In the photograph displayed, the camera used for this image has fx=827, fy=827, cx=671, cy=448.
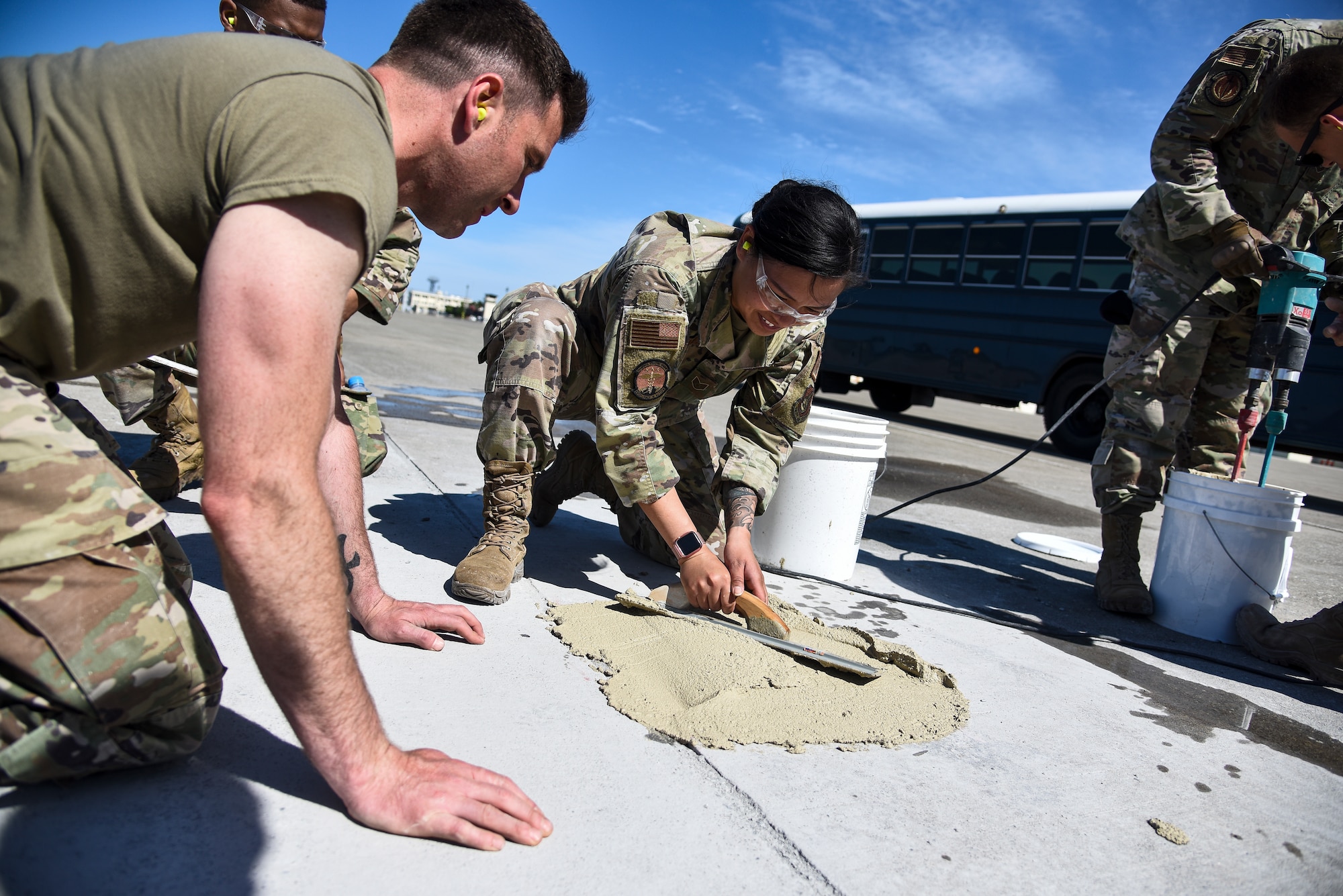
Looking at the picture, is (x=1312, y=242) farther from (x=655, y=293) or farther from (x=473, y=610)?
(x=473, y=610)

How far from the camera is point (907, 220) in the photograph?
9773mm

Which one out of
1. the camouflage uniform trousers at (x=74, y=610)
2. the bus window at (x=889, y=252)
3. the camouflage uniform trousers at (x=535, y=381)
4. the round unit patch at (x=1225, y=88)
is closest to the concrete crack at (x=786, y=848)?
the camouflage uniform trousers at (x=74, y=610)

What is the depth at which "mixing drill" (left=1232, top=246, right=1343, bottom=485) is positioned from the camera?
8.65 feet

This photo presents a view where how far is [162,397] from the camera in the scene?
8.05ft

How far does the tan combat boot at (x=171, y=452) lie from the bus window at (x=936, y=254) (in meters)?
8.43

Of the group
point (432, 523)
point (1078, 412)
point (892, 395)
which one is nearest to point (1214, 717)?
point (432, 523)

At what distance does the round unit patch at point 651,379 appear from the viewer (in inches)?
82.5

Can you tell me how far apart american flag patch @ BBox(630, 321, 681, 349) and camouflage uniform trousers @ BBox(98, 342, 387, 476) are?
0.87m

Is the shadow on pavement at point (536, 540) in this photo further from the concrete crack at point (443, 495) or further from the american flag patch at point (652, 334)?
the american flag patch at point (652, 334)

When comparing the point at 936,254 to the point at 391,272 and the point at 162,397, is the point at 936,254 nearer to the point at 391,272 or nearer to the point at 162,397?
the point at 391,272

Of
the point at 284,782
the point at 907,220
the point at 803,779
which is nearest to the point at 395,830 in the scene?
the point at 284,782

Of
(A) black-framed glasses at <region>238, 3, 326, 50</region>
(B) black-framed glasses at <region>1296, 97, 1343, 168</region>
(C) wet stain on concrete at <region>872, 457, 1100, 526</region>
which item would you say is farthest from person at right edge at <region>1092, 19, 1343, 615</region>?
(A) black-framed glasses at <region>238, 3, 326, 50</region>

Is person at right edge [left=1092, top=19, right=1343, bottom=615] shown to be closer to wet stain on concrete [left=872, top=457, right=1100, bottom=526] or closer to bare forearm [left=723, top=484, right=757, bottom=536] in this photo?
bare forearm [left=723, top=484, right=757, bottom=536]

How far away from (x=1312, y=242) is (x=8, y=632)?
3.88m
